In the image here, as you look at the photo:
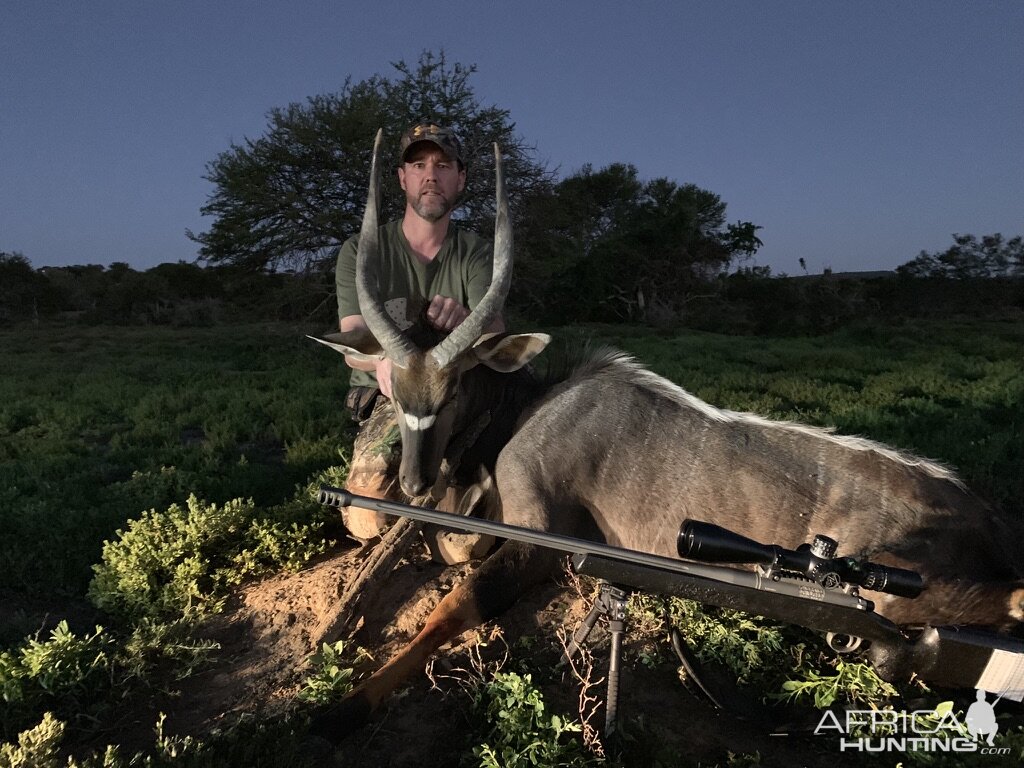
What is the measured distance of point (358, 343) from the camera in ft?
13.3

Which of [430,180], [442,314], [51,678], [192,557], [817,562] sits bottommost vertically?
[51,678]

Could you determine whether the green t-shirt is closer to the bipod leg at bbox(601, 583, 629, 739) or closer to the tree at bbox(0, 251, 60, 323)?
the bipod leg at bbox(601, 583, 629, 739)

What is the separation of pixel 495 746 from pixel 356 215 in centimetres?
1508

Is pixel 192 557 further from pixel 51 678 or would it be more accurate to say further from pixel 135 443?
pixel 135 443

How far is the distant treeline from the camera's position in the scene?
96.1 feet

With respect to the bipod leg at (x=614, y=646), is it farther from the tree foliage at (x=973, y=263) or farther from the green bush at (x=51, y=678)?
the tree foliage at (x=973, y=263)

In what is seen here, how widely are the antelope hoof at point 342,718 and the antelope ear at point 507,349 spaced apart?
1.90 metres

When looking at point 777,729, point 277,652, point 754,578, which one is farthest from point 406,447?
point 777,729

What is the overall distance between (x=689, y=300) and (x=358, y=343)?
3449cm

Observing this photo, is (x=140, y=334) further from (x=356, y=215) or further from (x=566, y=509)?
(x=566, y=509)

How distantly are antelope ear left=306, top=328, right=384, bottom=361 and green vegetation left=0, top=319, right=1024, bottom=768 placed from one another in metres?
1.21

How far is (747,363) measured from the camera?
13.6 m

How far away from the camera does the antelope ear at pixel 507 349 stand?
12.5 ft

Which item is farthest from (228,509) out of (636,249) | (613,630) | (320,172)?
(636,249)
